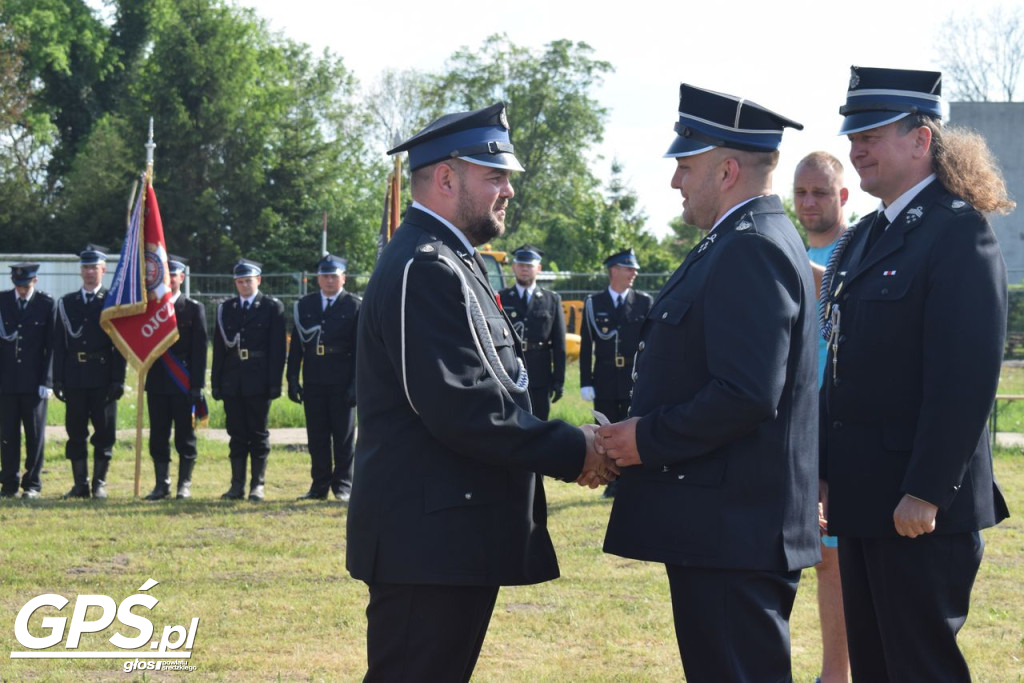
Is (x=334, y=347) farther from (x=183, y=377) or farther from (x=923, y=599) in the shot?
(x=923, y=599)

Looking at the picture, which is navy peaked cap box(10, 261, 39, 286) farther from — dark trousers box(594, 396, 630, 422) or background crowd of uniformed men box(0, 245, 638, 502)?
dark trousers box(594, 396, 630, 422)

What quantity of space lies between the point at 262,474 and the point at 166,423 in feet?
3.49

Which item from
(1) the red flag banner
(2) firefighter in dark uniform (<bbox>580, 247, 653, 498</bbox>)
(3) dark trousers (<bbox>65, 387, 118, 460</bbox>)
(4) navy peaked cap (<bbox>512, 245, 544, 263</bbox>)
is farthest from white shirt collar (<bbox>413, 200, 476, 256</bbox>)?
(4) navy peaked cap (<bbox>512, 245, 544, 263</bbox>)

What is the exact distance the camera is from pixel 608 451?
3.26m

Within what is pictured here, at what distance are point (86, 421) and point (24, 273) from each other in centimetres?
152

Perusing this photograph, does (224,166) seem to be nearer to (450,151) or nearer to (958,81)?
(958,81)

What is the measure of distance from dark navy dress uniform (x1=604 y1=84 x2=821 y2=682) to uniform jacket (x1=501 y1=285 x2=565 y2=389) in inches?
310

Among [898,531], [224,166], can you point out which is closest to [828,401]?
[898,531]

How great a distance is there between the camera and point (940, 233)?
3.41m

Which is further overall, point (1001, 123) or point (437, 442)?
point (1001, 123)

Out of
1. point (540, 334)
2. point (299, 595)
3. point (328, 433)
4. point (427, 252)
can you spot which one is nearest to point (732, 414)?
point (427, 252)

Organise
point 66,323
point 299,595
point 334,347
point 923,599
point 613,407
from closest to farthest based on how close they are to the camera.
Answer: point 923,599, point 299,595, point 334,347, point 66,323, point 613,407

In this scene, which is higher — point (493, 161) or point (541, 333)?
point (493, 161)

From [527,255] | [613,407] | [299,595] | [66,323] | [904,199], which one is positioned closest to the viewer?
[904,199]
